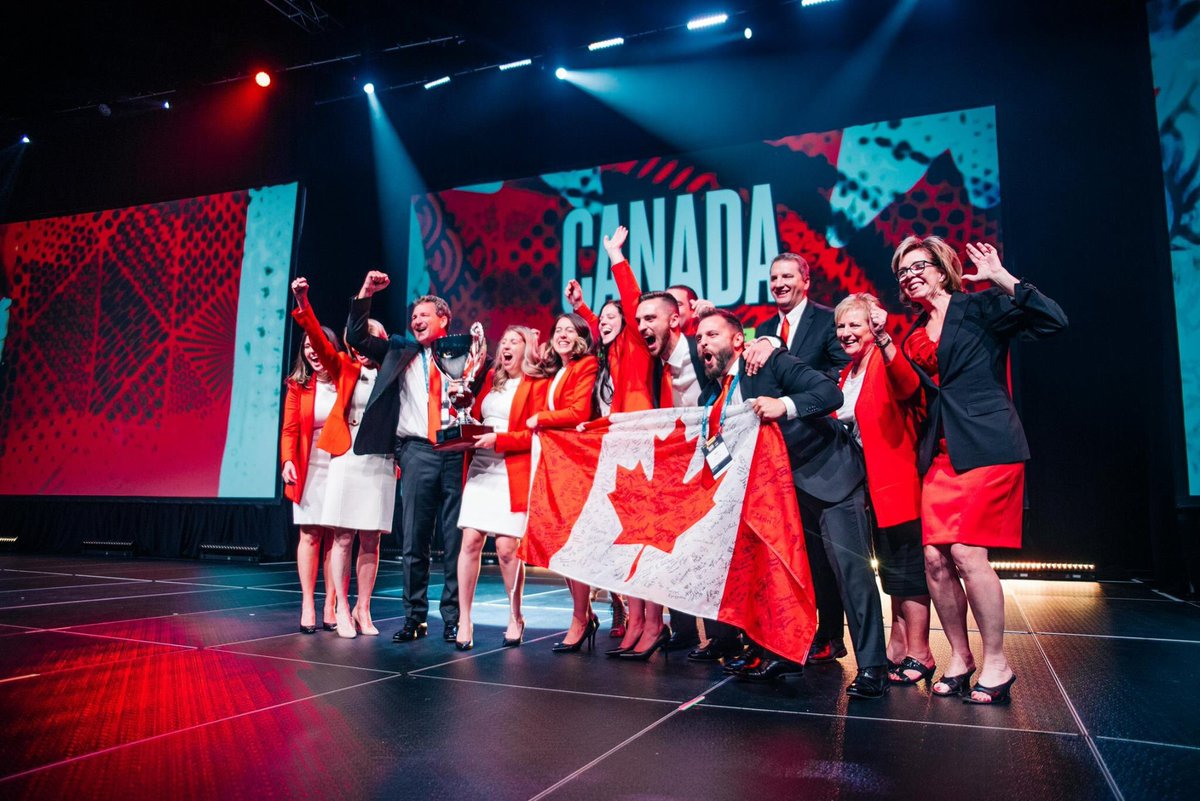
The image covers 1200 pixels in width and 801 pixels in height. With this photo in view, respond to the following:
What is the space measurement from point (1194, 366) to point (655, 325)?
15.2ft

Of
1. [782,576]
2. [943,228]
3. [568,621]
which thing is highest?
[943,228]

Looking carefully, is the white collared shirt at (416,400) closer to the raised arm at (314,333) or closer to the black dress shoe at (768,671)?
the raised arm at (314,333)

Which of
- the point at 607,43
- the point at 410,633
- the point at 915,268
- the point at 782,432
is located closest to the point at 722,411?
the point at 782,432

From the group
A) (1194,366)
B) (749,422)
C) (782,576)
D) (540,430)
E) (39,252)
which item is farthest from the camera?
(39,252)

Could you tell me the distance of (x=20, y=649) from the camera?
3.28 metres

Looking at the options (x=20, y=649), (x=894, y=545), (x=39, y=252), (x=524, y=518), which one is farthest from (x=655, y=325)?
(x=39, y=252)

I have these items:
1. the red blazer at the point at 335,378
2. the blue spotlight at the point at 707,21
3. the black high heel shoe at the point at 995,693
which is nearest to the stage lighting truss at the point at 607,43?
the blue spotlight at the point at 707,21

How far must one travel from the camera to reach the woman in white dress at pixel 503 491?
11.8ft

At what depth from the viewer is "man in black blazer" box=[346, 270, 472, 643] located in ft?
12.5

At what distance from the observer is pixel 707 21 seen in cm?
755

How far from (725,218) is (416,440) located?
4.59 m

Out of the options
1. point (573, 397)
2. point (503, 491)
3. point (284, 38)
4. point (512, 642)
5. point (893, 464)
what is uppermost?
point (284, 38)

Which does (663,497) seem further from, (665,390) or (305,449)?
(305,449)

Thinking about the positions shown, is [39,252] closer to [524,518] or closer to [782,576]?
[524,518]
